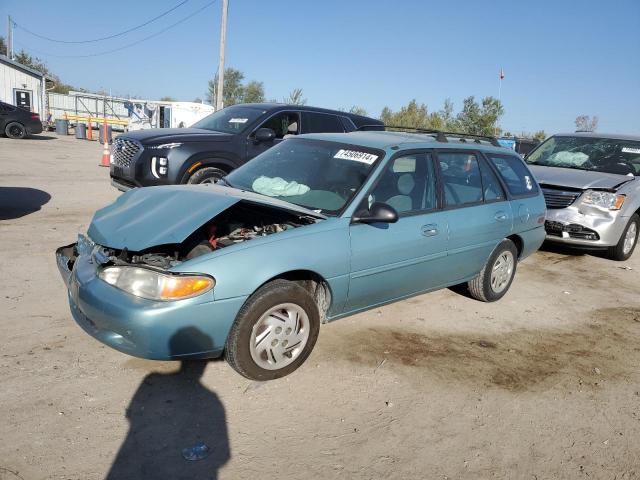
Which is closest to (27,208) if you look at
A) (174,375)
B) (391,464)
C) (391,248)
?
(174,375)

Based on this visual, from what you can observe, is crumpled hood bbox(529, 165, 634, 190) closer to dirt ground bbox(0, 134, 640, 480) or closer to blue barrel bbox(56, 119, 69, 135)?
dirt ground bbox(0, 134, 640, 480)

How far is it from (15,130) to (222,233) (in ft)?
74.0

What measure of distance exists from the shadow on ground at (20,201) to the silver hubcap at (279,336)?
5649 mm

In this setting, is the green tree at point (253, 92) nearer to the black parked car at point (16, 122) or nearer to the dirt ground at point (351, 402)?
the black parked car at point (16, 122)

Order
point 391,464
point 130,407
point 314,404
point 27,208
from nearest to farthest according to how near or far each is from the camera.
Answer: point 391,464 < point 130,407 < point 314,404 < point 27,208

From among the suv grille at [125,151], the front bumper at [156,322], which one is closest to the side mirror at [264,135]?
the suv grille at [125,151]

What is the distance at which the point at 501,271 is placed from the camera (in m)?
5.42

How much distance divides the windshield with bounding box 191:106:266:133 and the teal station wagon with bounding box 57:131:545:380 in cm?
355

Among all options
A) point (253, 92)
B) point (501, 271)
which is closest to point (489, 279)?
point (501, 271)

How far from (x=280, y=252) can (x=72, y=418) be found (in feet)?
5.07

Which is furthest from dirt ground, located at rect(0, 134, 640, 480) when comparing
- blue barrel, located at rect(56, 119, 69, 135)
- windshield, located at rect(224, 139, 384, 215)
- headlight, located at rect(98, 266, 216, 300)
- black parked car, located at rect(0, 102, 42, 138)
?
blue barrel, located at rect(56, 119, 69, 135)

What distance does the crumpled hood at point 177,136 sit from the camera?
7.41 metres

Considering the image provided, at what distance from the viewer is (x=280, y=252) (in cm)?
333

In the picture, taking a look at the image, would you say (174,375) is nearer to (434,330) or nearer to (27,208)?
(434,330)
